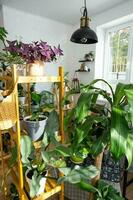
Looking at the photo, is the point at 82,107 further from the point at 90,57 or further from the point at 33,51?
the point at 90,57

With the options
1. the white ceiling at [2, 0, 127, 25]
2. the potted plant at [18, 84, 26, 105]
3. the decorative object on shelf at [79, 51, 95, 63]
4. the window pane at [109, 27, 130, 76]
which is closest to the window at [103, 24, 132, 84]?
the window pane at [109, 27, 130, 76]

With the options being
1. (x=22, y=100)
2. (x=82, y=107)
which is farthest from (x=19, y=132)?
(x=22, y=100)

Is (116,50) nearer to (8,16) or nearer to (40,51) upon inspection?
(8,16)

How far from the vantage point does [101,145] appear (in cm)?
74

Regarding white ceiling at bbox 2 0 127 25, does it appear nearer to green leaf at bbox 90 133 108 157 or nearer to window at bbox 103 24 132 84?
window at bbox 103 24 132 84

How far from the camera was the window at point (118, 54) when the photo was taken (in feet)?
8.64

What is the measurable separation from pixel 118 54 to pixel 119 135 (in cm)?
250

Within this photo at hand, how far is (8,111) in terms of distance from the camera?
31.2 inches

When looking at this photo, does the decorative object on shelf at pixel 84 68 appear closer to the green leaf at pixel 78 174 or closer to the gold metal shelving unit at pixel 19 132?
the gold metal shelving unit at pixel 19 132

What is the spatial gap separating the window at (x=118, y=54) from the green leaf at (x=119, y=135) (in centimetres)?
218

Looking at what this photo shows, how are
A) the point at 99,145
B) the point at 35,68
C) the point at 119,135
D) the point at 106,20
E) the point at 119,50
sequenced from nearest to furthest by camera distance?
the point at 119,135 < the point at 99,145 < the point at 35,68 < the point at 106,20 < the point at 119,50

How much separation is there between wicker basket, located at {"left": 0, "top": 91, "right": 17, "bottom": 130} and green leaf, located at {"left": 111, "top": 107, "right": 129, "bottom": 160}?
483mm

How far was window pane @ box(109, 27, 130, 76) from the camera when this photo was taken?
269 cm

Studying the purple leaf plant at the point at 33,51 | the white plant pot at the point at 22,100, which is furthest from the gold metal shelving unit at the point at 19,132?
the white plant pot at the point at 22,100
